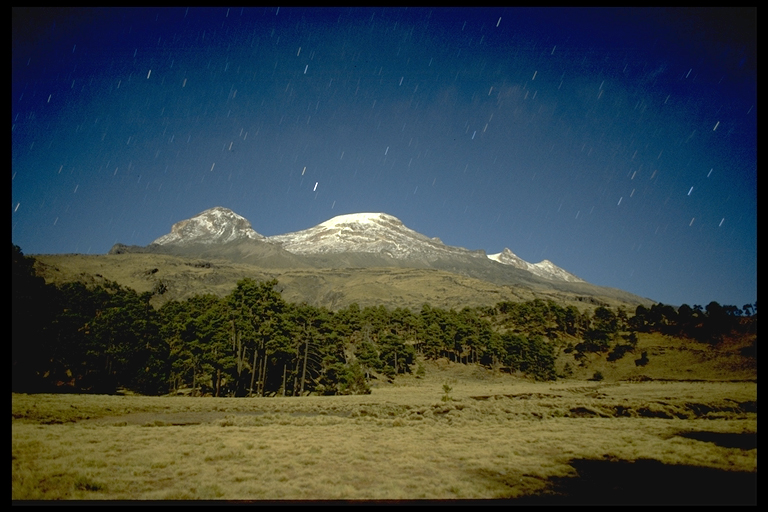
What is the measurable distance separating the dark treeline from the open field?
72.8 inches

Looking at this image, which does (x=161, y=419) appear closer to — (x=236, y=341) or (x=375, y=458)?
(x=375, y=458)

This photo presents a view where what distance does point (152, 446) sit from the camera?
10789 millimetres

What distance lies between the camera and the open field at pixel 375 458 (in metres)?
6.75

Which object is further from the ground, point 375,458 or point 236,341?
point 375,458

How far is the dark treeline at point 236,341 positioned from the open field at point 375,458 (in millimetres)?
1849

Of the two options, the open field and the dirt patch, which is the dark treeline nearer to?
the open field

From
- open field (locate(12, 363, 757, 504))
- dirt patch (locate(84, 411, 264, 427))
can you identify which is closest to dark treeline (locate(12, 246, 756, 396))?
open field (locate(12, 363, 757, 504))

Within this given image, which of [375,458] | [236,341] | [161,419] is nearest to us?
[375,458]

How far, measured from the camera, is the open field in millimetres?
6754

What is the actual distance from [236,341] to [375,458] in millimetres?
30154

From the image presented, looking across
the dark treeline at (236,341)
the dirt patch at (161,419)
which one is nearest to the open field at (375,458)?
the dirt patch at (161,419)

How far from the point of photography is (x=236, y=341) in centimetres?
3662

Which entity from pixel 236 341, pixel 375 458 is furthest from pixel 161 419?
pixel 236 341

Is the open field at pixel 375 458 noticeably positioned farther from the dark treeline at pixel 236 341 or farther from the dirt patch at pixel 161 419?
the dark treeline at pixel 236 341
